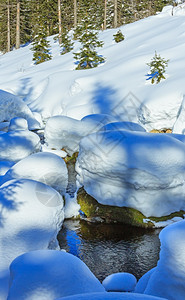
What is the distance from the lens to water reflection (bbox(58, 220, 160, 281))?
536 centimetres

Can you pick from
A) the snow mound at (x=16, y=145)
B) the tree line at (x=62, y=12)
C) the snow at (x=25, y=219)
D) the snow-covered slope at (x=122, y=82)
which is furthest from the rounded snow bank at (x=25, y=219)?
the tree line at (x=62, y=12)

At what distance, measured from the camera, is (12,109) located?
15.5 meters

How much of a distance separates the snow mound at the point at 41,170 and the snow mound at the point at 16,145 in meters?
3.03

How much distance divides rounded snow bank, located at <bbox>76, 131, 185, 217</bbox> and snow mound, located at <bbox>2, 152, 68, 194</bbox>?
844 millimetres

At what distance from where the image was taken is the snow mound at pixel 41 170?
6.73 metres

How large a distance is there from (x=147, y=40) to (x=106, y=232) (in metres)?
16.3

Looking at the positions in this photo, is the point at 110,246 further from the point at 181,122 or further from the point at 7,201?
the point at 181,122

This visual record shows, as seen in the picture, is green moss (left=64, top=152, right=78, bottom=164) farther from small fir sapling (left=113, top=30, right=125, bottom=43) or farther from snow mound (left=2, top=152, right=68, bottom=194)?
small fir sapling (left=113, top=30, right=125, bottom=43)

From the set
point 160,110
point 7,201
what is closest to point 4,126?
point 160,110

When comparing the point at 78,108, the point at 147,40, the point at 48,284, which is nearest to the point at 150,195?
the point at 48,284

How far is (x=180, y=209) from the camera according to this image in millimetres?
7012

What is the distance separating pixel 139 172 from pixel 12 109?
1062 centimetres

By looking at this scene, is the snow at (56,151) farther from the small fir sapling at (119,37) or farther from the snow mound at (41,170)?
the small fir sapling at (119,37)

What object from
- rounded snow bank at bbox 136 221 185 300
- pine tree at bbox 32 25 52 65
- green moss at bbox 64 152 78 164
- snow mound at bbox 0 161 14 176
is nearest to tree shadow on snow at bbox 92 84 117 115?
green moss at bbox 64 152 78 164
